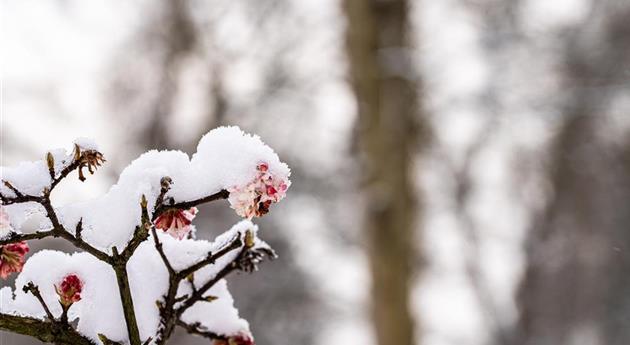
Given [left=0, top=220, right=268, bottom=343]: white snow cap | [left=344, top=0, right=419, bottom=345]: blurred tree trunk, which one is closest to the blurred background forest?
[left=344, top=0, right=419, bottom=345]: blurred tree trunk

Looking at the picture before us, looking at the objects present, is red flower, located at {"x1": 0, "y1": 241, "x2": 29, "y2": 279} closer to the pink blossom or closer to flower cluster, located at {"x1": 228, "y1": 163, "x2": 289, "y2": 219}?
the pink blossom

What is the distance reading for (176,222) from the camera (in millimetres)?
967

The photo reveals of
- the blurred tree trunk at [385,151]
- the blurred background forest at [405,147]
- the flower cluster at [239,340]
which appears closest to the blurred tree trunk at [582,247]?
the blurred background forest at [405,147]

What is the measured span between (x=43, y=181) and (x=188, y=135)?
25.4 ft

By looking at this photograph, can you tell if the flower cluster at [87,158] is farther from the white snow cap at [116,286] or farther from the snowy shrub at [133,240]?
the white snow cap at [116,286]

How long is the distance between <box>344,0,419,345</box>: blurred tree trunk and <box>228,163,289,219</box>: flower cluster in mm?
4655

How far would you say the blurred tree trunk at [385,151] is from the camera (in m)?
5.53

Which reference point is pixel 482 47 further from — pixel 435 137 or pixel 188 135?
pixel 188 135

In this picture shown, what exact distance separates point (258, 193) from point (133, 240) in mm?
157

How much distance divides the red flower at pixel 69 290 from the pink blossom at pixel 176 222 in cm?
12

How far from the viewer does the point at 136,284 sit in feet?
3.25

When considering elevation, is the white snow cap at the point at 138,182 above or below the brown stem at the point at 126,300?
above

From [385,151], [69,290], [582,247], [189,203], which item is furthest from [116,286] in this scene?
[582,247]

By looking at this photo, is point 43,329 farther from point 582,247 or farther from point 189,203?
point 582,247
